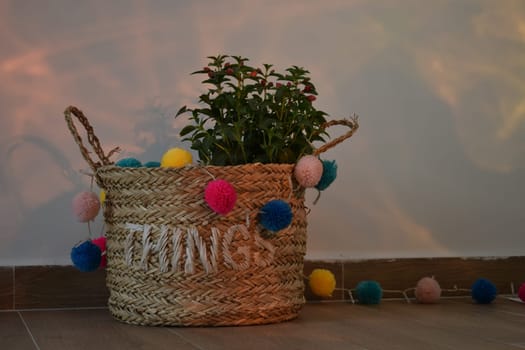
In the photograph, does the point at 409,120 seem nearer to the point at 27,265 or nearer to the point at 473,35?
the point at 473,35

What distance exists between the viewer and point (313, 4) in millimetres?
2074

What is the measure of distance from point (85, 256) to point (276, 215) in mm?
422

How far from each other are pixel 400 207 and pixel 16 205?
986 millimetres

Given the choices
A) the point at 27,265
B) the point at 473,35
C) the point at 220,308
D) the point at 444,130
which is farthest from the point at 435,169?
the point at 27,265

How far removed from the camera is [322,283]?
186 cm

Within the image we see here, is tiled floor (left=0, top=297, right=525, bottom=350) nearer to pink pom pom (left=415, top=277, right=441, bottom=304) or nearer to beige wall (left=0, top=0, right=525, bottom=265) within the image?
pink pom pom (left=415, top=277, right=441, bottom=304)

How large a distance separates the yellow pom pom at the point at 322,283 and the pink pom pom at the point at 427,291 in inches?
9.3

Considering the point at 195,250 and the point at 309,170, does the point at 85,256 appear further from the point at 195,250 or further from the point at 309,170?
the point at 309,170

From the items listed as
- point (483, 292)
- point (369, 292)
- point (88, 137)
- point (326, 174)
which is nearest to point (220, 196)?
point (326, 174)

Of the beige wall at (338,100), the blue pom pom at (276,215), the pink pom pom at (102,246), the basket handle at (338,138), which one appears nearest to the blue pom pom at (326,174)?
the basket handle at (338,138)

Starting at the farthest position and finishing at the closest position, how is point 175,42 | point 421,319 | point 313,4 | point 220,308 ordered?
point 313,4, point 175,42, point 421,319, point 220,308

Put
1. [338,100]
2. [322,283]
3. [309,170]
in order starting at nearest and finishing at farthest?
[309,170], [322,283], [338,100]

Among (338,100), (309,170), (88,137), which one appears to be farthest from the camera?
(338,100)

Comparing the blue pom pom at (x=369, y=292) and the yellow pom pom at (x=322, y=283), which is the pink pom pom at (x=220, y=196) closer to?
the yellow pom pom at (x=322, y=283)
